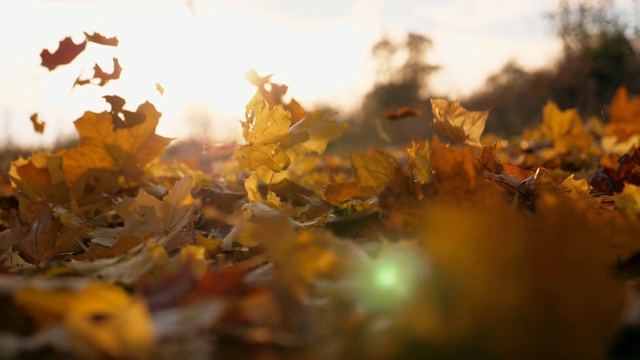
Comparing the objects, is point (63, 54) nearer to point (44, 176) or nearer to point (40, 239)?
point (44, 176)

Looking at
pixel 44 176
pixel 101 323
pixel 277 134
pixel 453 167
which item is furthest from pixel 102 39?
pixel 101 323

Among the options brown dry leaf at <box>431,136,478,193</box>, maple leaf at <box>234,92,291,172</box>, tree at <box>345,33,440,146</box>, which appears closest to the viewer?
brown dry leaf at <box>431,136,478,193</box>

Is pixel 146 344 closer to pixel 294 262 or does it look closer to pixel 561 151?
pixel 294 262

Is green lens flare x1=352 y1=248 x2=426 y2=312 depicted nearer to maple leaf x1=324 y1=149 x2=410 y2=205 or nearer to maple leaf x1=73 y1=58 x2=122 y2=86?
maple leaf x1=324 y1=149 x2=410 y2=205

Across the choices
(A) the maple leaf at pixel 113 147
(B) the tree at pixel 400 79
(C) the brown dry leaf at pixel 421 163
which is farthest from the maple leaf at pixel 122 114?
(B) the tree at pixel 400 79

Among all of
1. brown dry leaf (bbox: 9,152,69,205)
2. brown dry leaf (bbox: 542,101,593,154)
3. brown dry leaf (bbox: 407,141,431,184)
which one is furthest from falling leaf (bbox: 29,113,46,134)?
brown dry leaf (bbox: 542,101,593,154)

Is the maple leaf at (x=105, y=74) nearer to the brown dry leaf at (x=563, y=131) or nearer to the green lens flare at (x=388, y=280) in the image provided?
the green lens flare at (x=388, y=280)
